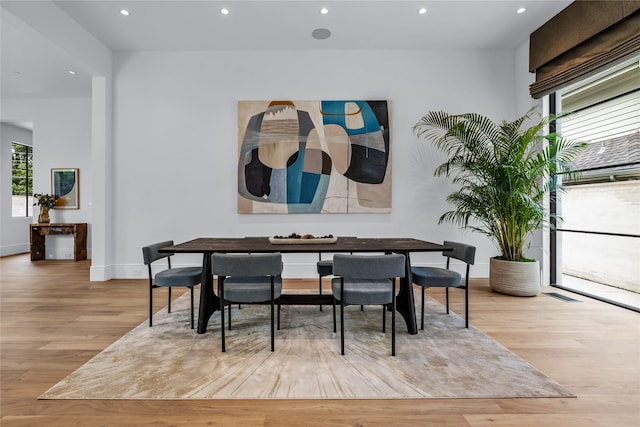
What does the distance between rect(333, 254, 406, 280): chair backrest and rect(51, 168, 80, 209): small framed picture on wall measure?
22.3 feet

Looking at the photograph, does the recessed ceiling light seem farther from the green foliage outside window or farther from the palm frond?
the green foliage outside window

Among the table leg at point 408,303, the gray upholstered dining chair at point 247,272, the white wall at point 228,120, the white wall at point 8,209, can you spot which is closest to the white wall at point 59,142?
the white wall at point 8,209

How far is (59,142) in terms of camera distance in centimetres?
632

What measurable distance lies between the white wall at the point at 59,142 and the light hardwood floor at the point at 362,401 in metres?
→ 3.21

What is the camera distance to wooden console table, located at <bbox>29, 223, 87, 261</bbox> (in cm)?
595

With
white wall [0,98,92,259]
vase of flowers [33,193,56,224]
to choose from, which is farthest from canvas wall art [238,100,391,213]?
vase of flowers [33,193,56,224]

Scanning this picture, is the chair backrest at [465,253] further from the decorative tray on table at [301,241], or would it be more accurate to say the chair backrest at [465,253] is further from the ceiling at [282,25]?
the ceiling at [282,25]

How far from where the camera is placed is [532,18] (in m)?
3.78

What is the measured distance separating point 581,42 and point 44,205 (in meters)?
9.08

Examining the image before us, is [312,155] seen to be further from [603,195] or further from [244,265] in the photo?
[603,195]

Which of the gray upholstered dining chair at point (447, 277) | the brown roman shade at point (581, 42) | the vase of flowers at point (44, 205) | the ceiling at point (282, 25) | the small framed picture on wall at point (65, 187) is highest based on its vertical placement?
the ceiling at point (282, 25)

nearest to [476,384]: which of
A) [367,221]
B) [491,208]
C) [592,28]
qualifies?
[491,208]

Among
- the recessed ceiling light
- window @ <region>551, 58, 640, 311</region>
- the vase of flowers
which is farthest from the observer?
the vase of flowers

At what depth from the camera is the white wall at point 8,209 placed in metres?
6.62
